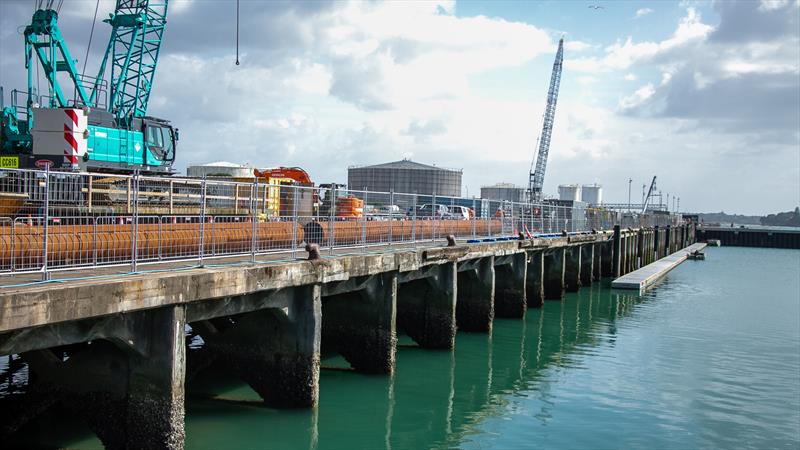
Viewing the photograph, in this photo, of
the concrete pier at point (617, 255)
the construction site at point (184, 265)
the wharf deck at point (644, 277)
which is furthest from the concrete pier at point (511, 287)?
the concrete pier at point (617, 255)

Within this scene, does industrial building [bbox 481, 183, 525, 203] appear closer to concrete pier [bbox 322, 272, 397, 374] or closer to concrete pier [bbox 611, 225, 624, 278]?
concrete pier [bbox 611, 225, 624, 278]

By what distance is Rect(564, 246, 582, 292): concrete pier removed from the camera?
37.3 m

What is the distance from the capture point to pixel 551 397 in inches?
645

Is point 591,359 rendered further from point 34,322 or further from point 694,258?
point 694,258

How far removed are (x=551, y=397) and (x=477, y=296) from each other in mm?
7079

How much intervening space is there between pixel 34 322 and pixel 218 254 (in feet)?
15.4

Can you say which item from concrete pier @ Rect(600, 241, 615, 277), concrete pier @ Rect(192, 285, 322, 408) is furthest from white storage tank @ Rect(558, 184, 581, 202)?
concrete pier @ Rect(192, 285, 322, 408)

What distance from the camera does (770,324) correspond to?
1144 inches

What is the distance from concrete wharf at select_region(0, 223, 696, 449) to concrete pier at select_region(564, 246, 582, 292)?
15973 mm

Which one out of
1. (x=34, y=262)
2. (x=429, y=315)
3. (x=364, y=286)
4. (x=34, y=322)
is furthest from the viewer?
(x=429, y=315)

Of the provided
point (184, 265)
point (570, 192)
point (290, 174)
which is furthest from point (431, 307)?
point (570, 192)

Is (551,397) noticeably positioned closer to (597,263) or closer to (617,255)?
(597,263)

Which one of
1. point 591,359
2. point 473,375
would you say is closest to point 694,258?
point 591,359

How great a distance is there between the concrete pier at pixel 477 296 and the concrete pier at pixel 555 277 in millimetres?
10989
